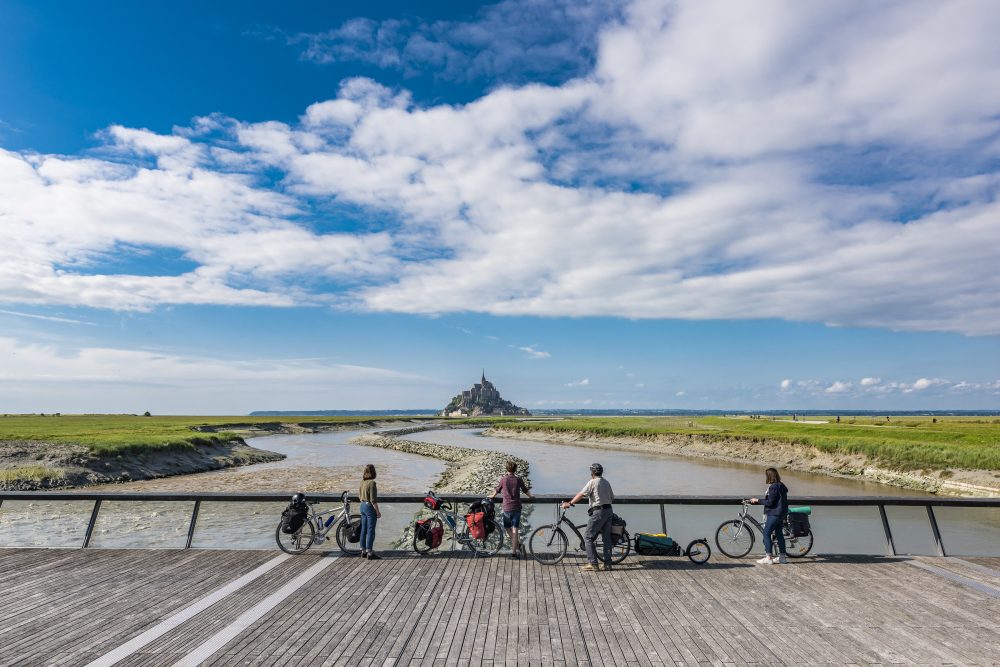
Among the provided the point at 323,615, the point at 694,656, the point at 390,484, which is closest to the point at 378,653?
the point at 323,615

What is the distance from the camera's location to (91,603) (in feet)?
33.1

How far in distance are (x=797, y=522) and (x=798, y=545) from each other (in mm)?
707

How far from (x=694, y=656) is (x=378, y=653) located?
15.3 feet

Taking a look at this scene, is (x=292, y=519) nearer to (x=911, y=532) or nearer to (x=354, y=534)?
(x=354, y=534)

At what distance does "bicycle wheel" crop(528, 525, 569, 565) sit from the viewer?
40.8 feet

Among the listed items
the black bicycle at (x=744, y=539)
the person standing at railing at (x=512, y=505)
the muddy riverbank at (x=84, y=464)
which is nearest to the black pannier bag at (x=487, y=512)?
the person standing at railing at (x=512, y=505)

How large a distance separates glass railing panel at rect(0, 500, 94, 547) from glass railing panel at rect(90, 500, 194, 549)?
774mm

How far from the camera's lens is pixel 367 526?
12875mm

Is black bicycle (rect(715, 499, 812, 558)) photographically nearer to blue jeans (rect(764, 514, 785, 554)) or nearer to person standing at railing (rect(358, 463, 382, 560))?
blue jeans (rect(764, 514, 785, 554))

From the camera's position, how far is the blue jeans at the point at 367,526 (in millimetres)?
12789

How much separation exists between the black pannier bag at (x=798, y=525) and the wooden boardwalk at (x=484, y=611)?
2.30 ft

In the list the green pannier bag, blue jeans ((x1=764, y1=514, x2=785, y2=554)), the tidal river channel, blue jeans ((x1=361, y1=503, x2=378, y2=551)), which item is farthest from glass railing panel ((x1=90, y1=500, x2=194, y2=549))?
blue jeans ((x1=764, y1=514, x2=785, y2=554))

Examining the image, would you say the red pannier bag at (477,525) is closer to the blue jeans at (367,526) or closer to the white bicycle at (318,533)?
the blue jeans at (367,526)

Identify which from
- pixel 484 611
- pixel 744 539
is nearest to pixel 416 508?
pixel 744 539
